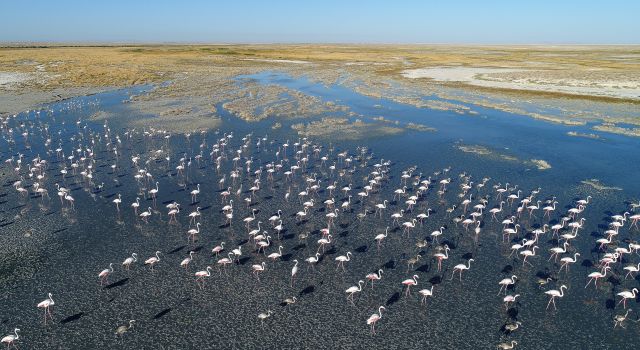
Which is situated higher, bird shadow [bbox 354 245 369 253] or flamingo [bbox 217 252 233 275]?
flamingo [bbox 217 252 233 275]

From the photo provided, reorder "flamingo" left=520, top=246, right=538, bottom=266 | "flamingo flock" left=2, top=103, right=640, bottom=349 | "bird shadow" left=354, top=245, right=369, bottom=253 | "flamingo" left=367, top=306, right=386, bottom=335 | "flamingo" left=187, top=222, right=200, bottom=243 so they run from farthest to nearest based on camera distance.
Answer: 1. "flamingo" left=187, top=222, right=200, bottom=243
2. "bird shadow" left=354, top=245, right=369, bottom=253
3. "flamingo" left=520, top=246, right=538, bottom=266
4. "flamingo flock" left=2, top=103, right=640, bottom=349
5. "flamingo" left=367, top=306, right=386, bottom=335

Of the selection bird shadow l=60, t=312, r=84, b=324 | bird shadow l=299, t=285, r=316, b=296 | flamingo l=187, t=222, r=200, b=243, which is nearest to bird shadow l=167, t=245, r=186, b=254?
flamingo l=187, t=222, r=200, b=243

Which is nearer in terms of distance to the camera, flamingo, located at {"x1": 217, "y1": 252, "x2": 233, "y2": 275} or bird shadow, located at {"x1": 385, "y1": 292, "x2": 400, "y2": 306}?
bird shadow, located at {"x1": 385, "y1": 292, "x2": 400, "y2": 306}

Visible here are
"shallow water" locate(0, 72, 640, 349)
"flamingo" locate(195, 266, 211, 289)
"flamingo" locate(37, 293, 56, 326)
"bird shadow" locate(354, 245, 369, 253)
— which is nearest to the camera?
"shallow water" locate(0, 72, 640, 349)

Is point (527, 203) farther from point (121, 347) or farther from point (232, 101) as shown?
point (232, 101)

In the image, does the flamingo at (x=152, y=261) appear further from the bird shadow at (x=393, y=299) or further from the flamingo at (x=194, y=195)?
the bird shadow at (x=393, y=299)

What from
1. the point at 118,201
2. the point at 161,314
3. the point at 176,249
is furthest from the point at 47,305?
the point at 118,201

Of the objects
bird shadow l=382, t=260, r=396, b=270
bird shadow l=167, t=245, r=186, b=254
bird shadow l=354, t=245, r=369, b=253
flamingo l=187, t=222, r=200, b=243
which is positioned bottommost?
bird shadow l=382, t=260, r=396, b=270

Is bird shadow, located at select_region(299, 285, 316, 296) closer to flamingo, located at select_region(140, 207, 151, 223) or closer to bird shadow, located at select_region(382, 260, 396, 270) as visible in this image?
bird shadow, located at select_region(382, 260, 396, 270)
